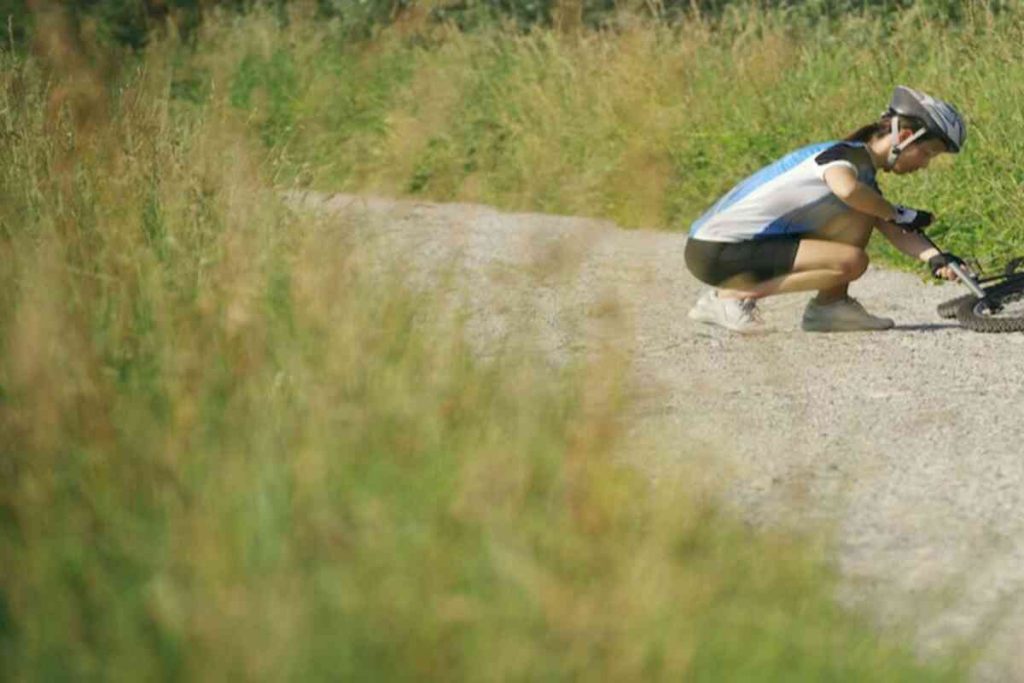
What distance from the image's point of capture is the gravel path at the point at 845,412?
5055 millimetres

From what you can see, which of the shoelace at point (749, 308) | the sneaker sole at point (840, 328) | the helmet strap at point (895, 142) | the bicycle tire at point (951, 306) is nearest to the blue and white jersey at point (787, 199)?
the helmet strap at point (895, 142)

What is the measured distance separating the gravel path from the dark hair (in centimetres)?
79

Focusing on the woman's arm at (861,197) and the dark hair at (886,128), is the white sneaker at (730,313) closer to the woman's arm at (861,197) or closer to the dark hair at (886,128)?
the woman's arm at (861,197)

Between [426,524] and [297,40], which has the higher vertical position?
[426,524]

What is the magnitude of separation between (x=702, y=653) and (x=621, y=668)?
0.22 meters

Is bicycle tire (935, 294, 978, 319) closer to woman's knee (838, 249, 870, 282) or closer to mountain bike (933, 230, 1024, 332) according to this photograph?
mountain bike (933, 230, 1024, 332)

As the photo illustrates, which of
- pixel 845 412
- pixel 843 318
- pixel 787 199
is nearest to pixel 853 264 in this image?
pixel 843 318

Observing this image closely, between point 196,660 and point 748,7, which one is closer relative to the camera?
point 196,660

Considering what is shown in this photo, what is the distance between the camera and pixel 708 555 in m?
4.50

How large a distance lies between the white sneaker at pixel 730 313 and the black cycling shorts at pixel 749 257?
94 millimetres

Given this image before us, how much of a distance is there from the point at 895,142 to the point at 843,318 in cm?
78

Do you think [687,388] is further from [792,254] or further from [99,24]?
[99,24]

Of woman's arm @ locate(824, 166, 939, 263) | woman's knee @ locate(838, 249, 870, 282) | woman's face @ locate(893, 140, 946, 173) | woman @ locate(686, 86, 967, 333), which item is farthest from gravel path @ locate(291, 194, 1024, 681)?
woman's face @ locate(893, 140, 946, 173)

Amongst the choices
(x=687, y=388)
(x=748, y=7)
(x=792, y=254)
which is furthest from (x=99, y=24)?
(x=687, y=388)
